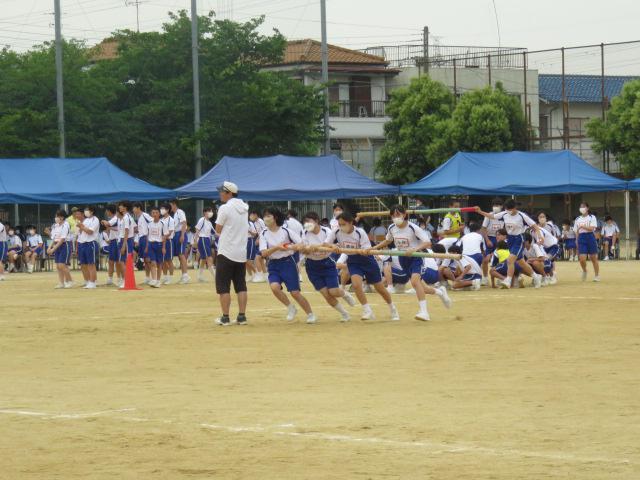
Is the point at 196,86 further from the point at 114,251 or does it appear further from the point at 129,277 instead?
the point at 129,277

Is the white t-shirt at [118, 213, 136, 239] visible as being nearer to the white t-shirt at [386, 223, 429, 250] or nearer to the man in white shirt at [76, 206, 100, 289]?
the man in white shirt at [76, 206, 100, 289]

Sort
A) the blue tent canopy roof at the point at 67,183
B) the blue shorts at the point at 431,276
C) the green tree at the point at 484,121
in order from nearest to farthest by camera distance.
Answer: the blue shorts at the point at 431,276
the blue tent canopy roof at the point at 67,183
the green tree at the point at 484,121

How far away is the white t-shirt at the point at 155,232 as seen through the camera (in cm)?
3131

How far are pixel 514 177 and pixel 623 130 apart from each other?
13.6 metres

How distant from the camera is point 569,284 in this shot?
1167 inches

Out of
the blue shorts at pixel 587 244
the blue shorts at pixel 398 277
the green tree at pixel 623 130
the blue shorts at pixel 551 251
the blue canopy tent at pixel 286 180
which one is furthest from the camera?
the green tree at pixel 623 130

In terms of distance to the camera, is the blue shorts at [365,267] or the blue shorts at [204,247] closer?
the blue shorts at [365,267]

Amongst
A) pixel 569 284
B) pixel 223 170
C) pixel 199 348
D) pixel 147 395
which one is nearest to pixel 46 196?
pixel 223 170

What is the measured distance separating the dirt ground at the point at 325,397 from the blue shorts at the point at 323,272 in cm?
72

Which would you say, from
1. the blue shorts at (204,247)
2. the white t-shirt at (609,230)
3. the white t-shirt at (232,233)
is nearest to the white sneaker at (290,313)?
the white t-shirt at (232,233)

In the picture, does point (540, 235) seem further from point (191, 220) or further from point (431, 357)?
point (191, 220)

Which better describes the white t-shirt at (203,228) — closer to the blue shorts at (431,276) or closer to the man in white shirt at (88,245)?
the man in white shirt at (88,245)

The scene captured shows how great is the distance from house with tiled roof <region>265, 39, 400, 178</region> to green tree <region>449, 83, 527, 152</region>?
12.1 meters

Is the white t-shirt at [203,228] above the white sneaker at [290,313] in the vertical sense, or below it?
above
